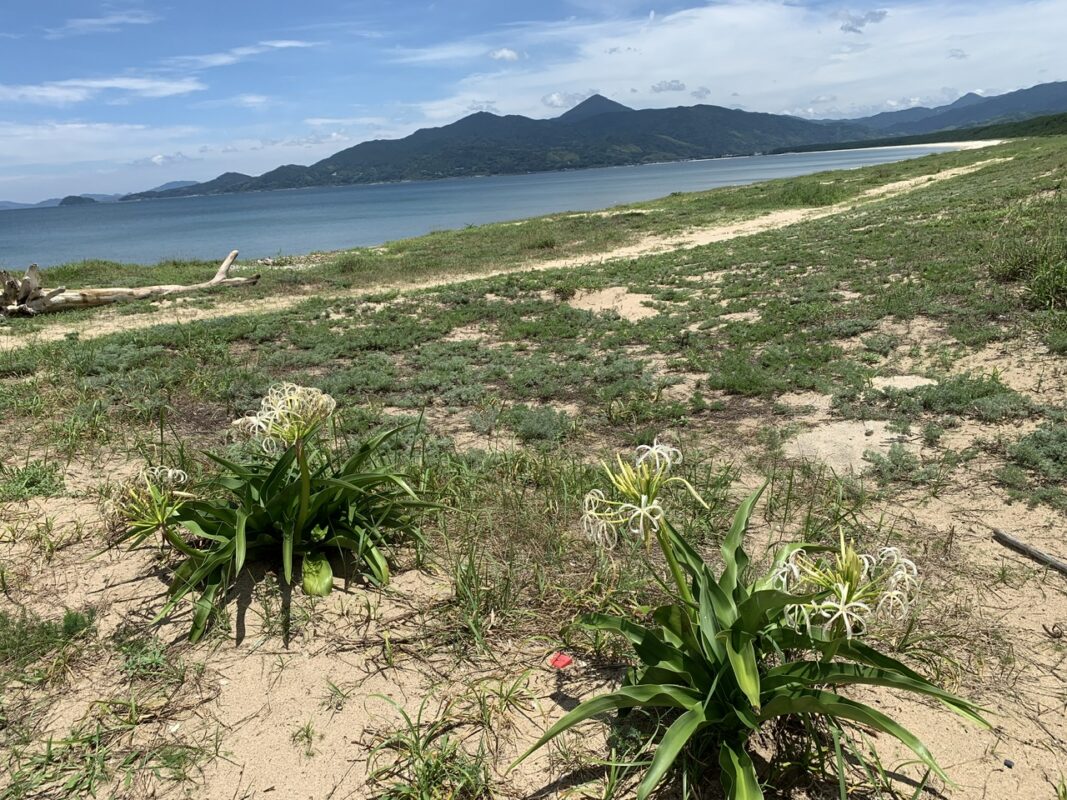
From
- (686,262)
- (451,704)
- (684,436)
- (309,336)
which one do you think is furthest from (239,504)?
(686,262)

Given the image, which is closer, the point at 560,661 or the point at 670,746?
the point at 670,746

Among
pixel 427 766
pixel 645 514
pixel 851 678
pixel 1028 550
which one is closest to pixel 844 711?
pixel 851 678

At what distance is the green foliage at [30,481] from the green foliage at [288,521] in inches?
69.0

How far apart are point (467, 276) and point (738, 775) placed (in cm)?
1704

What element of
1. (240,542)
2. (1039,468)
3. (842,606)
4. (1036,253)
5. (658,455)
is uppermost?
(658,455)

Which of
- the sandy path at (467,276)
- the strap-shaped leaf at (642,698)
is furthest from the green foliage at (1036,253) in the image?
the strap-shaped leaf at (642,698)

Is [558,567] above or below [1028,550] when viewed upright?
above

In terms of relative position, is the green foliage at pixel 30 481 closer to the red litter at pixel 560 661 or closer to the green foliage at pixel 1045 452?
the red litter at pixel 560 661

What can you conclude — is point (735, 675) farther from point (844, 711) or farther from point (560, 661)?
point (560, 661)

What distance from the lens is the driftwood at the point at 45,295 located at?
14.2 metres

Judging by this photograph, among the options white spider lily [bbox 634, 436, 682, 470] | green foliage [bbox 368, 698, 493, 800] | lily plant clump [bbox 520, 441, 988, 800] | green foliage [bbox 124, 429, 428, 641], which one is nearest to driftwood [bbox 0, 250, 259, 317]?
green foliage [bbox 124, 429, 428, 641]

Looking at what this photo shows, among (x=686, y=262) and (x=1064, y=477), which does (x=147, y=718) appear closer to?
(x=1064, y=477)

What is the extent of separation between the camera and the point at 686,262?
1582 centimetres

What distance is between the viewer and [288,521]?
3740 millimetres
